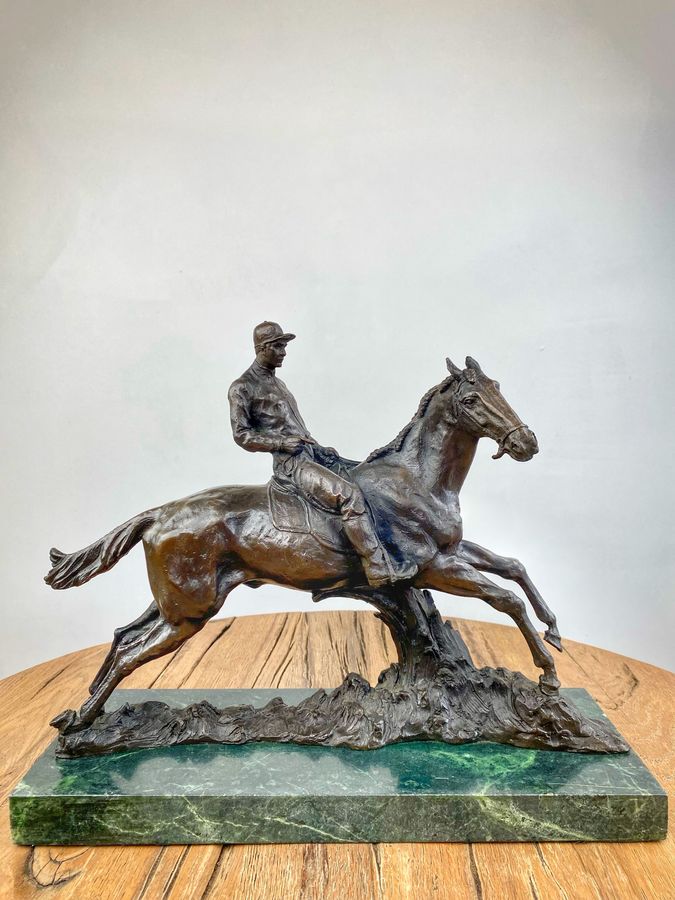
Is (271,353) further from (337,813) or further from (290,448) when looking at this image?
(337,813)

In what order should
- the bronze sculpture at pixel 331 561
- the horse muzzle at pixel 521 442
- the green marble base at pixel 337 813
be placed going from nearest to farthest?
the green marble base at pixel 337 813 < the horse muzzle at pixel 521 442 < the bronze sculpture at pixel 331 561

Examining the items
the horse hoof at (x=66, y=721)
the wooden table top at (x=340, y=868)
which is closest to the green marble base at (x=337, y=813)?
the wooden table top at (x=340, y=868)

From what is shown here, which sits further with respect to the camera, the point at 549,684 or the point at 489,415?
the point at 549,684

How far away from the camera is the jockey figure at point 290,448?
2.63m

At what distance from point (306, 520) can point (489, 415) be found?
0.71 meters

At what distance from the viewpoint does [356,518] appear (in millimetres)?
2623

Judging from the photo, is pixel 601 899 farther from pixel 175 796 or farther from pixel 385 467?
pixel 385 467

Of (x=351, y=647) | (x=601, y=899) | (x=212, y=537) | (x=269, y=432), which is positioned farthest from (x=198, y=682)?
(x=601, y=899)

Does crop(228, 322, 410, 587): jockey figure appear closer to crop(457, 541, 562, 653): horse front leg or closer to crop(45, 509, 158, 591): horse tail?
crop(457, 541, 562, 653): horse front leg

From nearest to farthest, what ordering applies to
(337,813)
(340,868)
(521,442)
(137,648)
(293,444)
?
(340,868) < (337,813) < (521,442) < (293,444) < (137,648)

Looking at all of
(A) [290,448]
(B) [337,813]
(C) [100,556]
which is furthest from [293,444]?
(B) [337,813]

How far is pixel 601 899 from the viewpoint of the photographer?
213 centimetres

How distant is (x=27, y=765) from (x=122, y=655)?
20.7 inches

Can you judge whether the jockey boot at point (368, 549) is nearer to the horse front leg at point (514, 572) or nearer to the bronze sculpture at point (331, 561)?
the bronze sculpture at point (331, 561)
